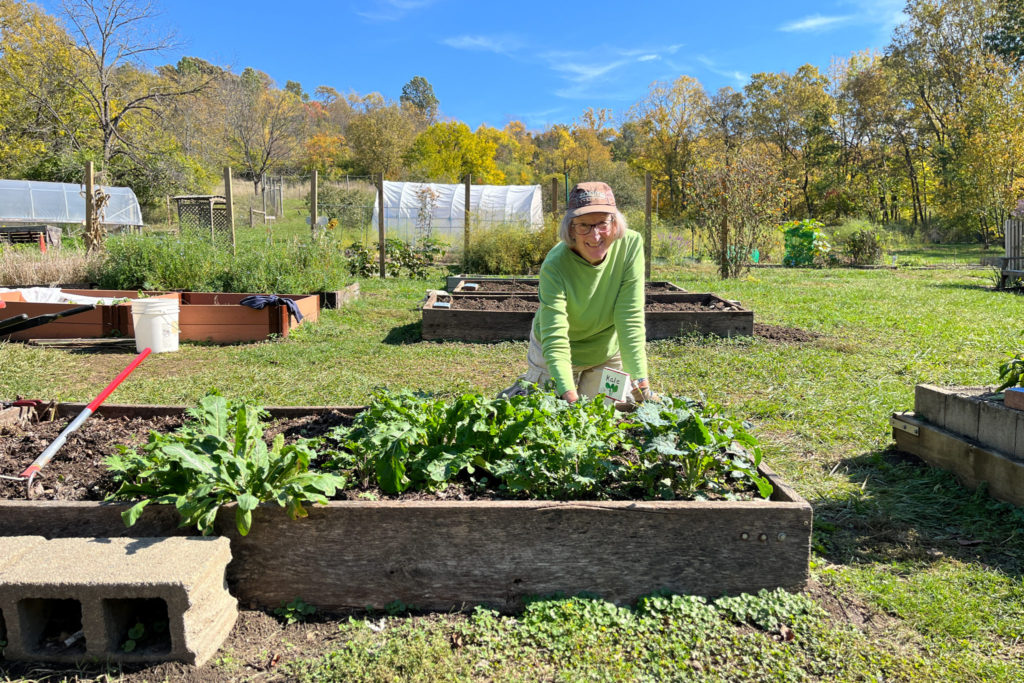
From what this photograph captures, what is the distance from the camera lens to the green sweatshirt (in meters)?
3.23

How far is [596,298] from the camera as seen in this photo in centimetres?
338

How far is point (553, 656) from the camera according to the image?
7.27 feet

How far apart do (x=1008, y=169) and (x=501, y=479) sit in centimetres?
2278

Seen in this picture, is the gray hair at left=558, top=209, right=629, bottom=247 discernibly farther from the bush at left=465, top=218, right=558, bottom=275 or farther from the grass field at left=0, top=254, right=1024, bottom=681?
the bush at left=465, top=218, right=558, bottom=275

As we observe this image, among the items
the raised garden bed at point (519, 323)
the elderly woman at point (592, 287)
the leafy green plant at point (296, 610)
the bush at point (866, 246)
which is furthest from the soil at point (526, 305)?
the bush at point (866, 246)

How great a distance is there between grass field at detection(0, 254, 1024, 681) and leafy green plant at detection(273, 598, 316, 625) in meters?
0.18

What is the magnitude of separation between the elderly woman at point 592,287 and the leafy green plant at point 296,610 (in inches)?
53.4

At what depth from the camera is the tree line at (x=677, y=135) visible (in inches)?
935

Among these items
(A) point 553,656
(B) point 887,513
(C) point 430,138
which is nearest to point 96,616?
(A) point 553,656

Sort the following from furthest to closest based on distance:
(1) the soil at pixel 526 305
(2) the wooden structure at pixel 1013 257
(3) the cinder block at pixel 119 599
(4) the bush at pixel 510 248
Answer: (4) the bush at pixel 510 248 → (2) the wooden structure at pixel 1013 257 → (1) the soil at pixel 526 305 → (3) the cinder block at pixel 119 599

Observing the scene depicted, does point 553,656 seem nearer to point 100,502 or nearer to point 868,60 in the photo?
point 100,502

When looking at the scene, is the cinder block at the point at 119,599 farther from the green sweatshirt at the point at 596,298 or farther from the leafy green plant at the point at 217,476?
the green sweatshirt at the point at 596,298

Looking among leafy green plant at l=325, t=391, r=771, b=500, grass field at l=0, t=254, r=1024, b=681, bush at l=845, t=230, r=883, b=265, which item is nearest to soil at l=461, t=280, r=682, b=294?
grass field at l=0, t=254, r=1024, b=681

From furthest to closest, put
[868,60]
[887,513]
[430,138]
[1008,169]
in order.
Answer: [430,138]
[868,60]
[1008,169]
[887,513]
